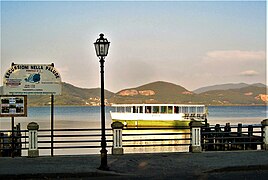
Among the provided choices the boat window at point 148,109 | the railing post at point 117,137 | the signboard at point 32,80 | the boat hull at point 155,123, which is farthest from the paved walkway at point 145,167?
the boat window at point 148,109

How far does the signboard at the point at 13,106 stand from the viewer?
19.6m

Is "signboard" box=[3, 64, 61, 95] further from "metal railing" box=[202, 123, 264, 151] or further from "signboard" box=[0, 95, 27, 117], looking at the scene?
"metal railing" box=[202, 123, 264, 151]

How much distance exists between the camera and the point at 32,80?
20.0m

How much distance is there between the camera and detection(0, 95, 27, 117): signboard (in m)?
19.6

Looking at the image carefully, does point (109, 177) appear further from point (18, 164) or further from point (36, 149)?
point (36, 149)

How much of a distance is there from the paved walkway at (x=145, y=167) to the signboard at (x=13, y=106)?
191 cm

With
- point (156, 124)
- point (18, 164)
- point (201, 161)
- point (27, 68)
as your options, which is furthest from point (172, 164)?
point (156, 124)

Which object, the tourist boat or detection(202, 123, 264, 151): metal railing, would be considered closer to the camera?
detection(202, 123, 264, 151): metal railing

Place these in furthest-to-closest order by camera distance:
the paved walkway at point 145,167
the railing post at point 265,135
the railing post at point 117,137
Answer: the railing post at point 265,135
the railing post at point 117,137
the paved walkway at point 145,167

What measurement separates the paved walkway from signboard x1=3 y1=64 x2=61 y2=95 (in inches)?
109

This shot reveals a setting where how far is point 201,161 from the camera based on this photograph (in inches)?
709

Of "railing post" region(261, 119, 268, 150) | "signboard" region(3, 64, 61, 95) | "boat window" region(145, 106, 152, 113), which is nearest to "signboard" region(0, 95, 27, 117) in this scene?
"signboard" region(3, 64, 61, 95)

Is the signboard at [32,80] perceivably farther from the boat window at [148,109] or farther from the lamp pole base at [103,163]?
the boat window at [148,109]

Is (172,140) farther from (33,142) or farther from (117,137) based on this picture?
(33,142)
